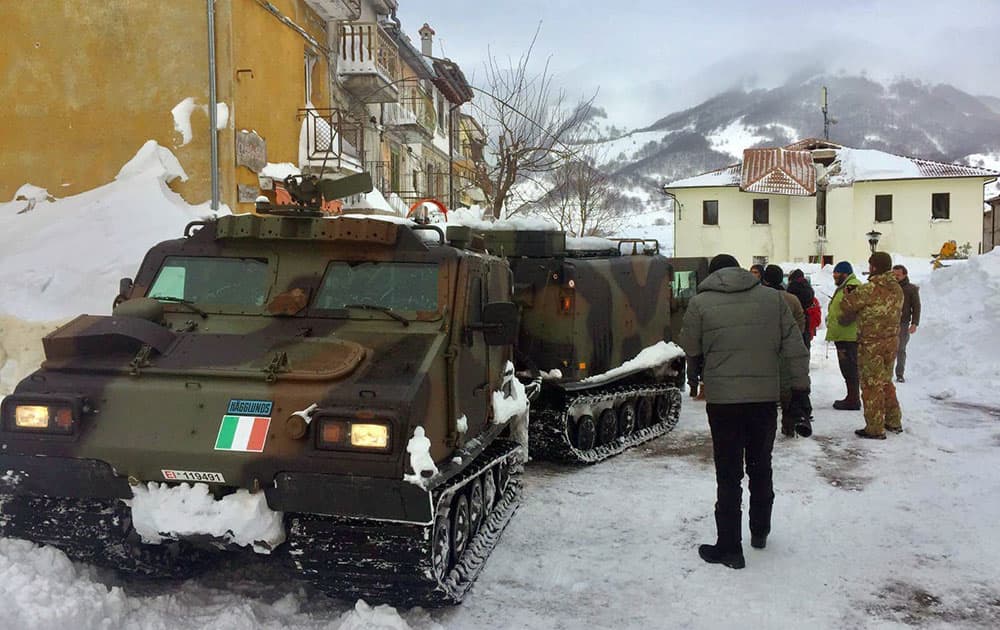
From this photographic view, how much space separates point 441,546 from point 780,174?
42.2 m

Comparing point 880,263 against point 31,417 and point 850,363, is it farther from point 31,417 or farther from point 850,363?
point 31,417

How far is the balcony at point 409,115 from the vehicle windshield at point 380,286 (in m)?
20.2

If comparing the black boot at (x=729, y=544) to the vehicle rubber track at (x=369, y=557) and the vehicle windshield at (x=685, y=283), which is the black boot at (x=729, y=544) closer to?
the vehicle rubber track at (x=369, y=557)

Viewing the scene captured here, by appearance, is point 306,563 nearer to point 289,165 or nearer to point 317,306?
point 317,306

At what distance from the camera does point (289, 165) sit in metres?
16.3

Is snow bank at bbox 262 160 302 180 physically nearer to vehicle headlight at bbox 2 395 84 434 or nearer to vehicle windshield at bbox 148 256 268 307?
vehicle windshield at bbox 148 256 268 307

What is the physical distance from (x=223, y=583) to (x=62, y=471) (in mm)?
1136

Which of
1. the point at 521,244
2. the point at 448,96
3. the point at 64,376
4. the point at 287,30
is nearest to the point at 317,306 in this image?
the point at 64,376

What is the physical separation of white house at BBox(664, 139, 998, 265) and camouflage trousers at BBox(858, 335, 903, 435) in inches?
1392

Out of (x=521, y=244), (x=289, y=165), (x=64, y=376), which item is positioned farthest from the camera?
(x=289, y=165)

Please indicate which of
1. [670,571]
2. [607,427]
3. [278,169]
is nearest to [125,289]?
[670,571]

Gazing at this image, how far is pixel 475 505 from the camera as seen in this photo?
530cm

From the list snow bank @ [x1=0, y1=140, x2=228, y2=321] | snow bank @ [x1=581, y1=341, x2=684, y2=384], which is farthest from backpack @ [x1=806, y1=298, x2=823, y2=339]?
snow bank @ [x1=0, y1=140, x2=228, y2=321]

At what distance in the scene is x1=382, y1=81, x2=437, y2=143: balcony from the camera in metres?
25.0
